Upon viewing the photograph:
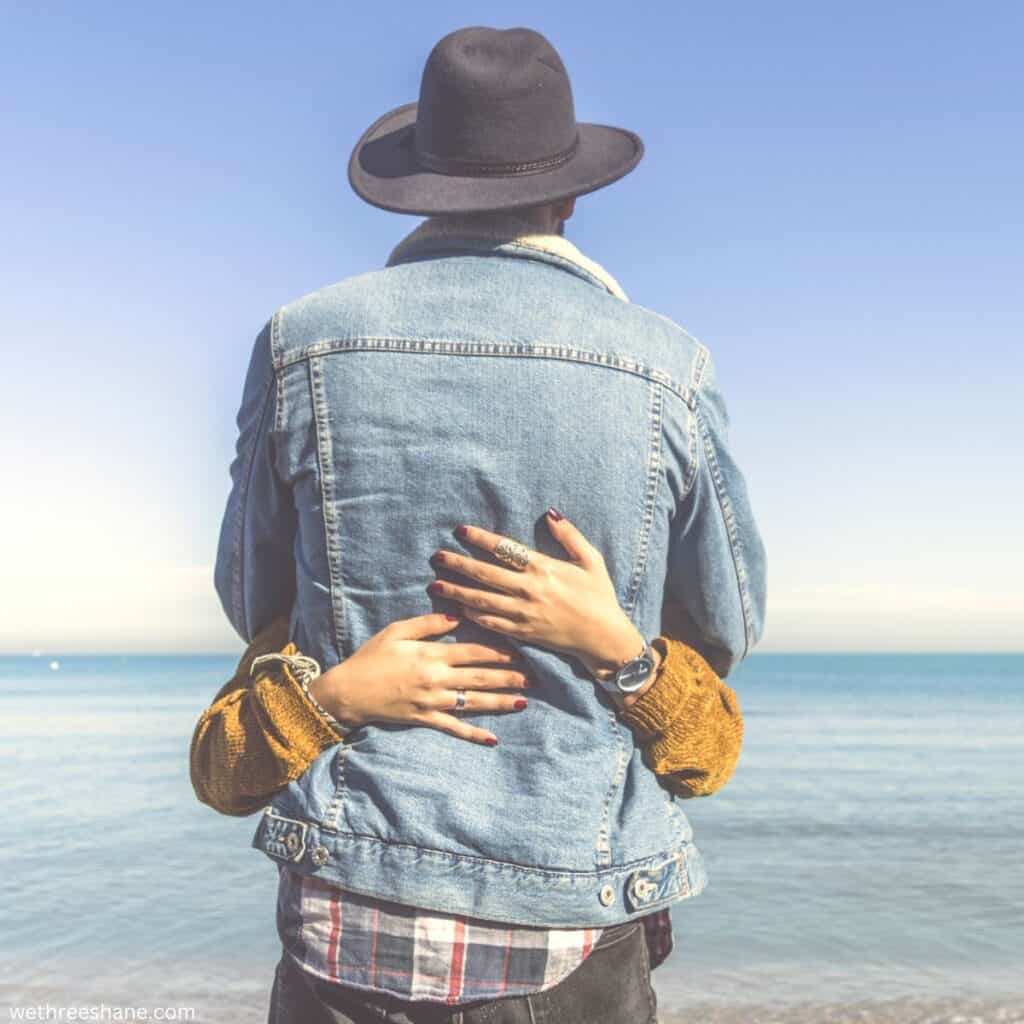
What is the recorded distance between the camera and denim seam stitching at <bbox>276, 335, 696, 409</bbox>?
1604 millimetres

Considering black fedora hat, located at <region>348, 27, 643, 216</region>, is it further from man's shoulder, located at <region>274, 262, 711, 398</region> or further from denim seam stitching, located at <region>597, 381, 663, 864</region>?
denim seam stitching, located at <region>597, 381, 663, 864</region>

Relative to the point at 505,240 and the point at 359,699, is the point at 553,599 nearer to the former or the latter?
the point at 359,699

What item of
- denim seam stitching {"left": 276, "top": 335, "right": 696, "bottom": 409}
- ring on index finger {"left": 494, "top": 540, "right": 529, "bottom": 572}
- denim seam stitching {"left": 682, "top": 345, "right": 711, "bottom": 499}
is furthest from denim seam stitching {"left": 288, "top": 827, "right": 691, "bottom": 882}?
denim seam stitching {"left": 276, "top": 335, "right": 696, "bottom": 409}

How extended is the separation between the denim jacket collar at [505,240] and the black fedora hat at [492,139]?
0.17 ft

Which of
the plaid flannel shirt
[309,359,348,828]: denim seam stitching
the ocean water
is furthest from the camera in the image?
the ocean water

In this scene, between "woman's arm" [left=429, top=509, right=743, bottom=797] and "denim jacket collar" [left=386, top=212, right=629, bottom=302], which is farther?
"denim jacket collar" [left=386, top=212, right=629, bottom=302]

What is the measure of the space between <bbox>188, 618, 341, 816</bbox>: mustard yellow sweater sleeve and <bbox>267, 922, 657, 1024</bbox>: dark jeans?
0.24 metres

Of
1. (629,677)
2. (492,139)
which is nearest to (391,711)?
(629,677)

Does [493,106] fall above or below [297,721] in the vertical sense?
above

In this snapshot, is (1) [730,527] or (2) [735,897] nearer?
(1) [730,527]

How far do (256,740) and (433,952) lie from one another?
14.6 inches

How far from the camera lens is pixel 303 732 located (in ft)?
5.20

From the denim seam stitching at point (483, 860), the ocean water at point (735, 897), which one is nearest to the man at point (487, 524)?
the denim seam stitching at point (483, 860)

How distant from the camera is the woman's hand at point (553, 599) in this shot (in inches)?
61.0
